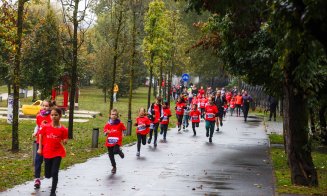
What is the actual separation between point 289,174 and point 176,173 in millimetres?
2916

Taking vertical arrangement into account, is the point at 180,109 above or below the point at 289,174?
above

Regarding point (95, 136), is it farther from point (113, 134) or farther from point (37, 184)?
point (37, 184)

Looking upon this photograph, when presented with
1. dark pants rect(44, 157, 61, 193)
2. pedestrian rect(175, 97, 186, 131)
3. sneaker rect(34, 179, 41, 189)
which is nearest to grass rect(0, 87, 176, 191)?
sneaker rect(34, 179, 41, 189)

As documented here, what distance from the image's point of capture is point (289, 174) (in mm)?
→ 14695

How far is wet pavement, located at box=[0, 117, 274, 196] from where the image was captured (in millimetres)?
11680

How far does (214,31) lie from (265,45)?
116 inches

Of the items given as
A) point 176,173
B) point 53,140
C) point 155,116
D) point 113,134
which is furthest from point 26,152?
point 53,140

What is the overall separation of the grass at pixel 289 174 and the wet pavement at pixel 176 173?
25cm

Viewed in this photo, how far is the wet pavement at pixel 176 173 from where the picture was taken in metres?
11.7

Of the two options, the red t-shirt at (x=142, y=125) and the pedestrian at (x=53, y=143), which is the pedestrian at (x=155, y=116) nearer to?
the red t-shirt at (x=142, y=125)

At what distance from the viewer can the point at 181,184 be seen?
1262 cm

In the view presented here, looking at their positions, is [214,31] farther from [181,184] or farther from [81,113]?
[81,113]

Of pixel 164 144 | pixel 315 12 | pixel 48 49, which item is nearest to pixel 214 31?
pixel 164 144

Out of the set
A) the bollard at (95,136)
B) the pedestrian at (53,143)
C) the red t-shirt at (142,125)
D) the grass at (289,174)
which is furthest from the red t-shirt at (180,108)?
the pedestrian at (53,143)
